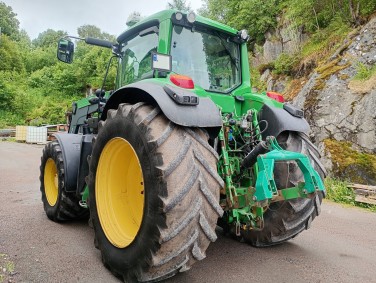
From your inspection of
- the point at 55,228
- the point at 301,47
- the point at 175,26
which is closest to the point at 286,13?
the point at 301,47

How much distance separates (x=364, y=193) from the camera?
20.2 ft

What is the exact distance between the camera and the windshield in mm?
3119

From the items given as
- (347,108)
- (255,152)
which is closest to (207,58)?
(255,152)

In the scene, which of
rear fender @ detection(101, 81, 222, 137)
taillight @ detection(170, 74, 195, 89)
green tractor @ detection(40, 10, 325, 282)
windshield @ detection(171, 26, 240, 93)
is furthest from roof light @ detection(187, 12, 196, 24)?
rear fender @ detection(101, 81, 222, 137)

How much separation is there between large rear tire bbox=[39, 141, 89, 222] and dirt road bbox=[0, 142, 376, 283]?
0.41ft

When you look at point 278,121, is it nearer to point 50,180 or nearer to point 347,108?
point 50,180

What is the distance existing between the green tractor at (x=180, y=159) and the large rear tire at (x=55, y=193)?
13mm

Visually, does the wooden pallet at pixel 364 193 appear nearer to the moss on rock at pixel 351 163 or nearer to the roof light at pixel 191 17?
the moss on rock at pixel 351 163

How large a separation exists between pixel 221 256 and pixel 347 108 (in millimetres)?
5852

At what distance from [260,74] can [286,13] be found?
312 cm

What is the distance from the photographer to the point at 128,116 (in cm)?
240

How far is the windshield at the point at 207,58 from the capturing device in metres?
3.12

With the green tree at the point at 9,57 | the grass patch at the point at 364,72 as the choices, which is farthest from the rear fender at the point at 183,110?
the green tree at the point at 9,57

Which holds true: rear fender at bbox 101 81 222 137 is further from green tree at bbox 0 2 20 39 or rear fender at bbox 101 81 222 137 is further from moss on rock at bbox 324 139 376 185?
green tree at bbox 0 2 20 39
